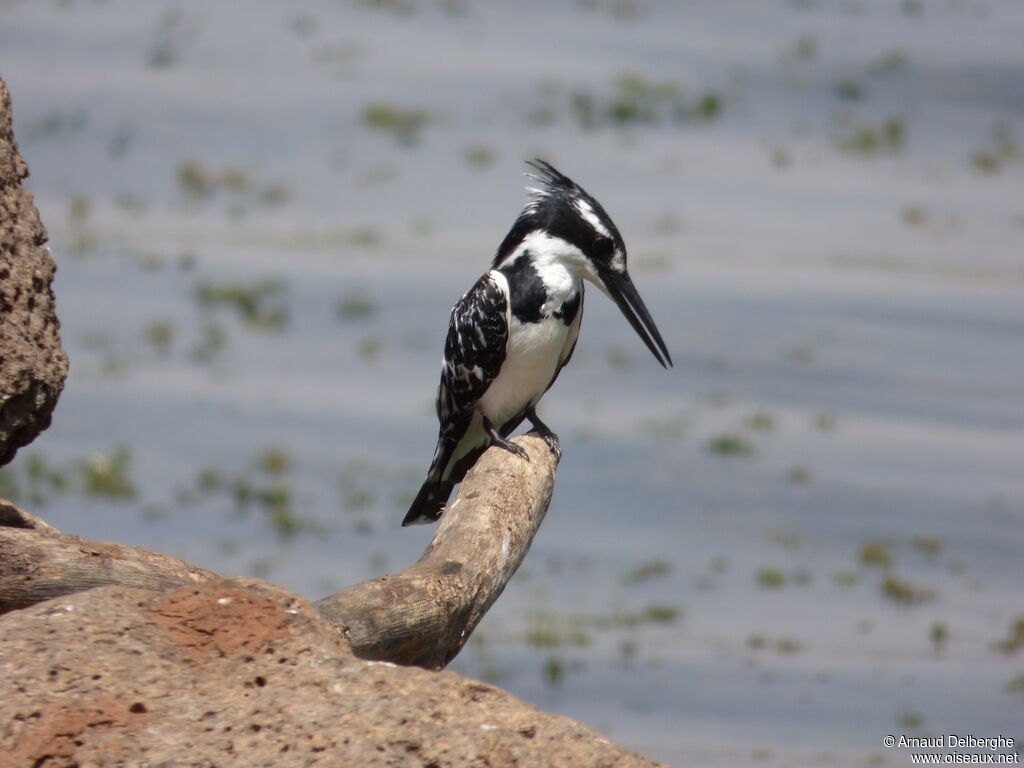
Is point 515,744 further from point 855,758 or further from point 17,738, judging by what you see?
point 855,758

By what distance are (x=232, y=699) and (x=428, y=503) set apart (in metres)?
2.64

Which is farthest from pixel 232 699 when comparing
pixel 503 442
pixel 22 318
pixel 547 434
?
pixel 547 434

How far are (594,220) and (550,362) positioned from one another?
54 centimetres

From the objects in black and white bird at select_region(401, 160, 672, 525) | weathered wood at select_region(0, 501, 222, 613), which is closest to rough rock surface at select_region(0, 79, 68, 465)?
weathered wood at select_region(0, 501, 222, 613)

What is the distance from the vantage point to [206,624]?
7.71 feet

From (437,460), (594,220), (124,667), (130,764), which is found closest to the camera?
(130,764)

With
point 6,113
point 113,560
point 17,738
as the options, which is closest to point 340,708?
point 17,738

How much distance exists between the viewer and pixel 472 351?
4.70 m

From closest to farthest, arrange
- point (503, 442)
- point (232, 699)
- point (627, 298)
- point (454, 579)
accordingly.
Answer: point (232, 699) → point (454, 579) → point (503, 442) → point (627, 298)

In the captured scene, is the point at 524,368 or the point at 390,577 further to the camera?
the point at 524,368

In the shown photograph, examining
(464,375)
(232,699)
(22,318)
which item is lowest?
(232,699)

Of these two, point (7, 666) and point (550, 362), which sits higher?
point (550, 362)

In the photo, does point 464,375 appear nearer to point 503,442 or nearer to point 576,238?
point 503,442

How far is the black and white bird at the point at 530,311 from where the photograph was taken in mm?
4520
